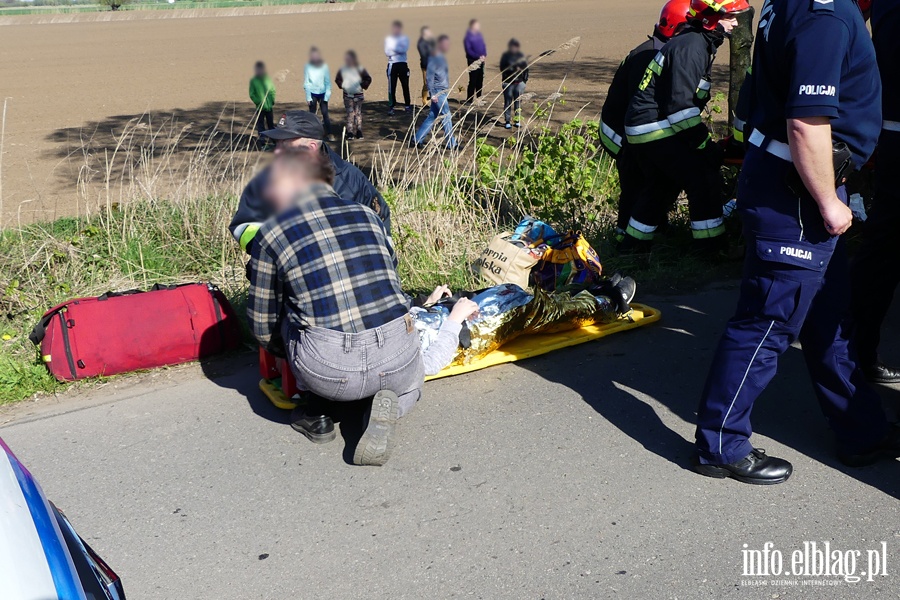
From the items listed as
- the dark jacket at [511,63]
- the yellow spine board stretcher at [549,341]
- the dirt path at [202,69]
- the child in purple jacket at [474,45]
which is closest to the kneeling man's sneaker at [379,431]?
the yellow spine board stretcher at [549,341]

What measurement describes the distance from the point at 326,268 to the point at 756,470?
1.87m

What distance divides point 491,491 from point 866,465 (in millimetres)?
1480

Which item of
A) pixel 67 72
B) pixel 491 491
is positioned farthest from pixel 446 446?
pixel 67 72

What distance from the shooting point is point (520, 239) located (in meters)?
5.11

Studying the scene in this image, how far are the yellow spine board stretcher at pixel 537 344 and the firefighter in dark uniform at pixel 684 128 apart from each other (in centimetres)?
94

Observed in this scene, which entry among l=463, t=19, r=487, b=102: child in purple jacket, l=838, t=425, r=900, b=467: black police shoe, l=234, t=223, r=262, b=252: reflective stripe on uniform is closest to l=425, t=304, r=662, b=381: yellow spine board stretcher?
l=234, t=223, r=262, b=252: reflective stripe on uniform

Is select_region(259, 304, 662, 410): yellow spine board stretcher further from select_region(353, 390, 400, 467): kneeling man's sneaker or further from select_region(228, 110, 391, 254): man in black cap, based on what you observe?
select_region(228, 110, 391, 254): man in black cap

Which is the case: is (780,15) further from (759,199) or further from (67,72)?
(67,72)

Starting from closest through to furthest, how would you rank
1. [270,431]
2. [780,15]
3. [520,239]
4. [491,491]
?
[780,15] → [491,491] → [270,431] → [520,239]

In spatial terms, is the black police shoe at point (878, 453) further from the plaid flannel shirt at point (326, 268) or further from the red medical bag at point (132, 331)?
the red medical bag at point (132, 331)

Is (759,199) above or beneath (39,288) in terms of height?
above

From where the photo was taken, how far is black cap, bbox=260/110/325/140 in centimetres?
372

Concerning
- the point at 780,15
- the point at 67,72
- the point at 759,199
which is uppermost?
the point at 780,15

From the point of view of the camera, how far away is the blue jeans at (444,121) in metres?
6.45
